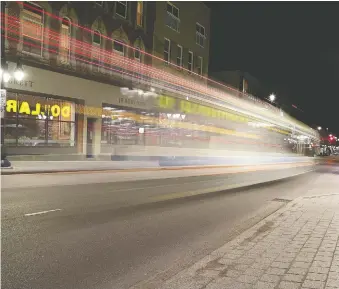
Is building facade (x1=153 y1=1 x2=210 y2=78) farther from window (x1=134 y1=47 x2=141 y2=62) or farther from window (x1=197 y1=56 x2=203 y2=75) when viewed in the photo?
window (x1=134 y1=47 x2=141 y2=62)

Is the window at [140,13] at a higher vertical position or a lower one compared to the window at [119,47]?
higher

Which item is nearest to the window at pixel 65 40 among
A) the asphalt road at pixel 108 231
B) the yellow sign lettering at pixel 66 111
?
the yellow sign lettering at pixel 66 111

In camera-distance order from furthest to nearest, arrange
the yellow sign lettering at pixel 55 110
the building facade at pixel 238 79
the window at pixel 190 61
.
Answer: the building facade at pixel 238 79 < the window at pixel 190 61 < the yellow sign lettering at pixel 55 110

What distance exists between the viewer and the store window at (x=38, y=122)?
69.6 ft

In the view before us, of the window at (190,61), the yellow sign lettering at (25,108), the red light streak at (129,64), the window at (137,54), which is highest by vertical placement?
the window at (190,61)

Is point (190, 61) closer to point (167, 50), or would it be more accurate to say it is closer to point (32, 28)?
point (167, 50)

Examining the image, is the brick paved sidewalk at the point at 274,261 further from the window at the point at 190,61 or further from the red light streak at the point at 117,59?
the window at the point at 190,61

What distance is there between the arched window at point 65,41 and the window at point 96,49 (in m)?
2.17

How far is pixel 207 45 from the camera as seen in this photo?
41.2 m

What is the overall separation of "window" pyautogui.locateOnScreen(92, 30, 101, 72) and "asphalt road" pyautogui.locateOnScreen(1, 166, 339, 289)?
14012 millimetres

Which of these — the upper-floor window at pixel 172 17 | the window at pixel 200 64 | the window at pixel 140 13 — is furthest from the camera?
the window at pixel 200 64

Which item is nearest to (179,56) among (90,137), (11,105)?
(90,137)

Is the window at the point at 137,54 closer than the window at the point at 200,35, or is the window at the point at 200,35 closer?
the window at the point at 137,54

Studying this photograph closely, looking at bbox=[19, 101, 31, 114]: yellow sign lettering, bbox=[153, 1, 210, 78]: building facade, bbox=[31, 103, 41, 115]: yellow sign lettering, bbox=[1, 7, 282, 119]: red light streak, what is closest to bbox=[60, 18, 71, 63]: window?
bbox=[1, 7, 282, 119]: red light streak
